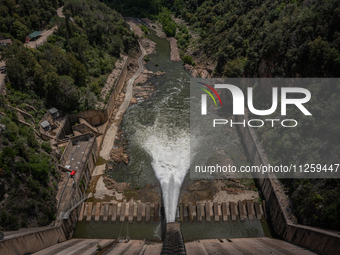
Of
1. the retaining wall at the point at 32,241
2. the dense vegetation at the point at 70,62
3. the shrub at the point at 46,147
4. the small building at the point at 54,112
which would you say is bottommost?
the retaining wall at the point at 32,241

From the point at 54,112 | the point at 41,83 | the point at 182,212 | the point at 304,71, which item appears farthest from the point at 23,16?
the point at 304,71

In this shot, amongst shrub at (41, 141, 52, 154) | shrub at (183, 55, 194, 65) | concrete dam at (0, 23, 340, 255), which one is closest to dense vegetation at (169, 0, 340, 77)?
shrub at (183, 55, 194, 65)

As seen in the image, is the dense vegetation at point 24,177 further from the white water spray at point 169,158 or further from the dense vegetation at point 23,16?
the dense vegetation at point 23,16

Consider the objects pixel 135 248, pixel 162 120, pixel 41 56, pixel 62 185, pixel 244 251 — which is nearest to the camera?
pixel 244 251

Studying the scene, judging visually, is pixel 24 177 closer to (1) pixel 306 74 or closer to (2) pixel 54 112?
(2) pixel 54 112

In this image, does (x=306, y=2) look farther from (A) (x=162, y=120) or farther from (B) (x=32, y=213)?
(B) (x=32, y=213)

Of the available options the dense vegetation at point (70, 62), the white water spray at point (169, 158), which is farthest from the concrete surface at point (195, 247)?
the dense vegetation at point (70, 62)

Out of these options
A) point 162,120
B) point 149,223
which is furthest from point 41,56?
point 149,223
